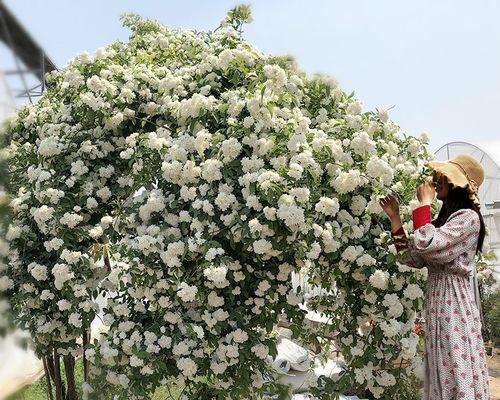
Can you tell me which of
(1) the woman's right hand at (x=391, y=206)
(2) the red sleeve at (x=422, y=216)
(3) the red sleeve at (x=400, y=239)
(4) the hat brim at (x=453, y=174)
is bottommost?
(3) the red sleeve at (x=400, y=239)

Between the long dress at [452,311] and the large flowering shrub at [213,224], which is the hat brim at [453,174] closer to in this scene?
the long dress at [452,311]

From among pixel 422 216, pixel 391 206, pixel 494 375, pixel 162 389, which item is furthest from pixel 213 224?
pixel 494 375

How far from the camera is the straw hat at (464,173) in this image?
2.63m

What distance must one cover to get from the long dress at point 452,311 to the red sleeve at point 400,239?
39mm

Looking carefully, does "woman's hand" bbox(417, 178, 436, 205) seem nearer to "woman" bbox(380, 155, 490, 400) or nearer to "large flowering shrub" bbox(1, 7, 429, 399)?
"woman" bbox(380, 155, 490, 400)

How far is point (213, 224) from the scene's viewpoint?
283cm

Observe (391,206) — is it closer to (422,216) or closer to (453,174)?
(422,216)

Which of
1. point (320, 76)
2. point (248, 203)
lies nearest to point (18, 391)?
point (248, 203)

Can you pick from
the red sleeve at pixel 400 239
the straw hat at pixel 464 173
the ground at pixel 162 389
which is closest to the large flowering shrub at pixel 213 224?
the red sleeve at pixel 400 239

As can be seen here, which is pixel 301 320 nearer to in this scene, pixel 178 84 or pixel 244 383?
pixel 244 383

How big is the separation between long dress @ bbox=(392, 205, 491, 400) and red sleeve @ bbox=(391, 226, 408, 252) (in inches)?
1.5

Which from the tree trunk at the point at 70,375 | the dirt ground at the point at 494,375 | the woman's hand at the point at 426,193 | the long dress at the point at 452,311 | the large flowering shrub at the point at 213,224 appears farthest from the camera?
the dirt ground at the point at 494,375

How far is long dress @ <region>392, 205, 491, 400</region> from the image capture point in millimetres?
2441

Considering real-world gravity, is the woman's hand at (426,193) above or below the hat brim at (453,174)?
below
